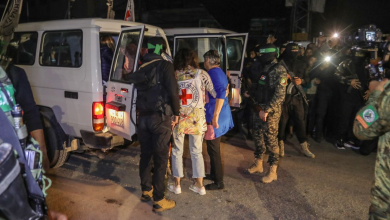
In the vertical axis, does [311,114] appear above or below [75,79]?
below

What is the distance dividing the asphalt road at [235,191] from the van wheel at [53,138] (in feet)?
0.98

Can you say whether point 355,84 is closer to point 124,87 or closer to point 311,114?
point 311,114

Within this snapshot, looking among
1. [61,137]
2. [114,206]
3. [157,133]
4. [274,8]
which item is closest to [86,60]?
[61,137]

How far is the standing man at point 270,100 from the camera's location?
179 inches

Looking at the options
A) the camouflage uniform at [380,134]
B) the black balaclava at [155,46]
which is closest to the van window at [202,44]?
the black balaclava at [155,46]

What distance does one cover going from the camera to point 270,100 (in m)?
4.58

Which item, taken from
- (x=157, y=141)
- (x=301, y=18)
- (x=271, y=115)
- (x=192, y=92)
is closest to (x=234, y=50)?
(x=271, y=115)

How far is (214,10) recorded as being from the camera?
17578 millimetres

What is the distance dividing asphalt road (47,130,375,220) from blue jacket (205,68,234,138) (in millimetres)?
856

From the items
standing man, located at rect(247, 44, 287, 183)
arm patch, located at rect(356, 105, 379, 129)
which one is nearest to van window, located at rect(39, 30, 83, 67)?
standing man, located at rect(247, 44, 287, 183)

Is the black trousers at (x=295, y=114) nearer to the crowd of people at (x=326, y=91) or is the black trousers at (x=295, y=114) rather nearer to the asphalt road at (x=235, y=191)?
the crowd of people at (x=326, y=91)

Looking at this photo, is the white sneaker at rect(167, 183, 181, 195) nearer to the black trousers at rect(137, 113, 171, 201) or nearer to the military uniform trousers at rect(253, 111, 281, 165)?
the black trousers at rect(137, 113, 171, 201)

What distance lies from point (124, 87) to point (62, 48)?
1.28m

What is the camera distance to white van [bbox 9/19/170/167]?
15.1 ft
